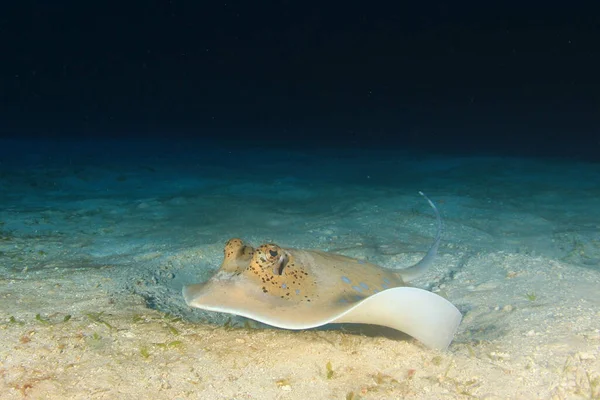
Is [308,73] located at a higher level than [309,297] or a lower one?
higher

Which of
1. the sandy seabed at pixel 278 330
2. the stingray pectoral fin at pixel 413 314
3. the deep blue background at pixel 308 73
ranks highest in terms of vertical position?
the deep blue background at pixel 308 73

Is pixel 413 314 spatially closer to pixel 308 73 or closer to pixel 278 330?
pixel 278 330

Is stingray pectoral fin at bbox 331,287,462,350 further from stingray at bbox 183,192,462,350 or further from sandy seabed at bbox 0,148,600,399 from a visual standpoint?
sandy seabed at bbox 0,148,600,399

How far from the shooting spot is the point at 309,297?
232cm

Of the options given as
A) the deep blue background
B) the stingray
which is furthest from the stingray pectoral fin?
the deep blue background

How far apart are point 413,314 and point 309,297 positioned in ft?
1.79

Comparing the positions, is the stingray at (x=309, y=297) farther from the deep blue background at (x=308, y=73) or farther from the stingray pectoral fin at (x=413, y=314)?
the deep blue background at (x=308, y=73)

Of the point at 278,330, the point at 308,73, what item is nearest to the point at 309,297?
the point at 278,330

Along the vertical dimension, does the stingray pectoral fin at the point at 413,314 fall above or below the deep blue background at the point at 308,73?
below

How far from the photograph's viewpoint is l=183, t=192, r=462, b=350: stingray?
2059 millimetres

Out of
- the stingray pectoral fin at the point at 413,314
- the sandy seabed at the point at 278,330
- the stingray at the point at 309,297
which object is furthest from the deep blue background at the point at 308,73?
the stingray pectoral fin at the point at 413,314

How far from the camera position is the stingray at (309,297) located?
6.75 feet

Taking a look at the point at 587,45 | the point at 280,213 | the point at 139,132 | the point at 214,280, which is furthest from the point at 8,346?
the point at 587,45

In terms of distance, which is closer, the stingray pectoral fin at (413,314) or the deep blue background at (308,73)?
the stingray pectoral fin at (413,314)
